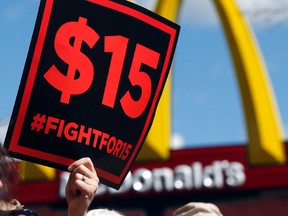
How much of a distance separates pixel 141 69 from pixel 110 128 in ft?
0.56

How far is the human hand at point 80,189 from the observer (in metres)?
1.68

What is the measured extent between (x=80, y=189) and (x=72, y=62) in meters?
0.34

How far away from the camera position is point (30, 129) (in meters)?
1.82

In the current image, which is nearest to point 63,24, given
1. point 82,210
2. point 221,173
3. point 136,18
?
point 136,18

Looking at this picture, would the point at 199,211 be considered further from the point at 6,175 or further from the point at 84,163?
the point at 6,175

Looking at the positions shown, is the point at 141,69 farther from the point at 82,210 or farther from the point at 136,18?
the point at 82,210

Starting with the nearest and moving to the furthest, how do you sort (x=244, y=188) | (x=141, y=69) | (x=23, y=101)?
1. (x=23, y=101)
2. (x=141, y=69)
3. (x=244, y=188)

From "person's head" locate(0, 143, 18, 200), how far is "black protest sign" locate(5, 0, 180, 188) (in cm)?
22

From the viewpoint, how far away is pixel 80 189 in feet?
5.50

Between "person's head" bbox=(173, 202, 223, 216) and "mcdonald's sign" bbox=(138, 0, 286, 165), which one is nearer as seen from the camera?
"person's head" bbox=(173, 202, 223, 216)

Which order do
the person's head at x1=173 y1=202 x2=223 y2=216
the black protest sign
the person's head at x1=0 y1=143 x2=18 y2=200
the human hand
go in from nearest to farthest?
the person's head at x1=0 y1=143 x2=18 y2=200
the human hand
the black protest sign
the person's head at x1=173 y1=202 x2=223 y2=216

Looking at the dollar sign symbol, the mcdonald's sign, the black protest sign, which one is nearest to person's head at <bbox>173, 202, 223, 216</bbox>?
the black protest sign

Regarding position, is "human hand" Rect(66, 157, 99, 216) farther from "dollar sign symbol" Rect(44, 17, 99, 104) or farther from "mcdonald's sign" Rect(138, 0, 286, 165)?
"mcdonald's sign" Rect(138, 0, 286, 165)

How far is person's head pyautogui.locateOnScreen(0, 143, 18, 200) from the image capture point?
1523 mm
